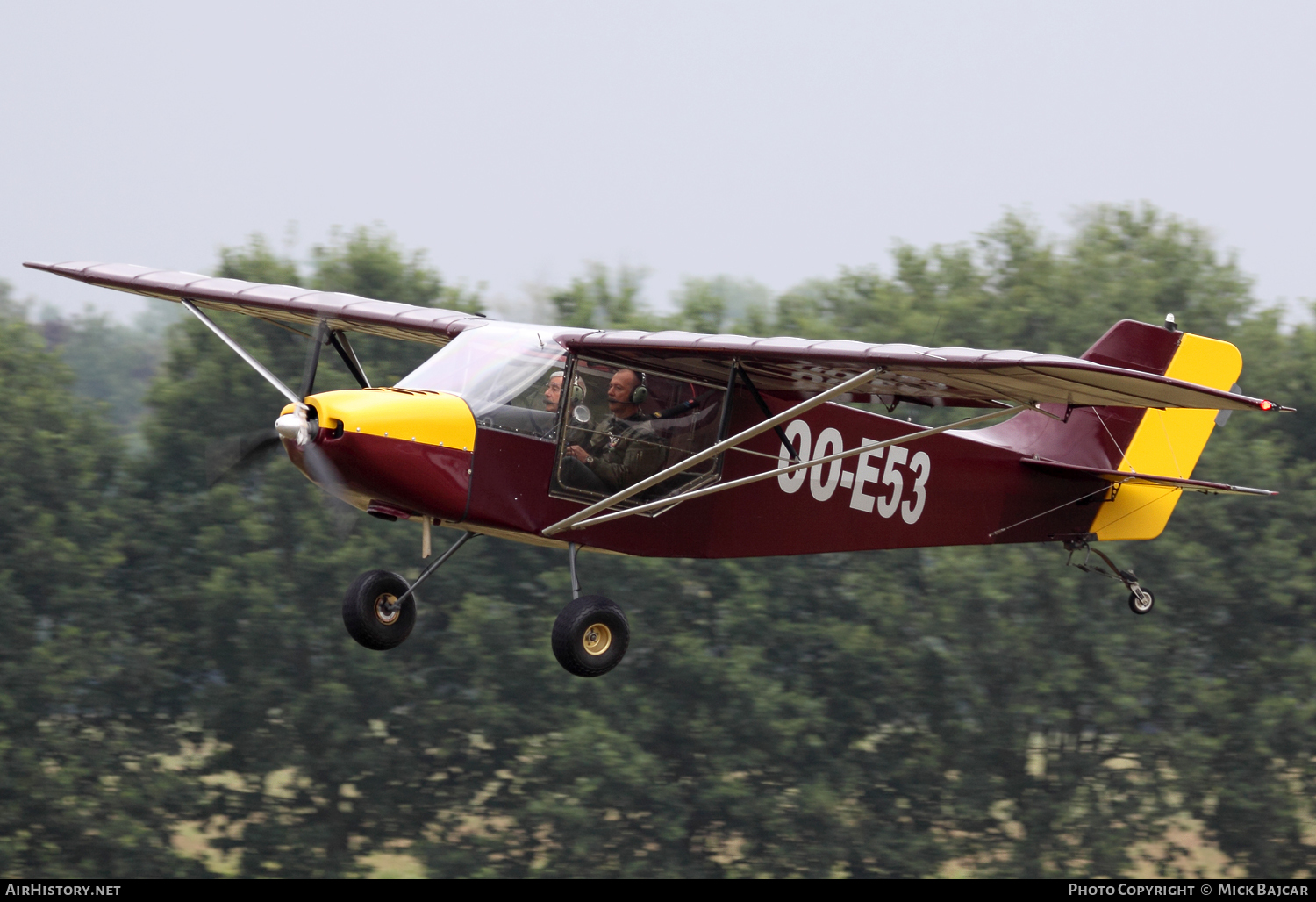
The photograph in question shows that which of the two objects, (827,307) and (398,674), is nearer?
(398,674)

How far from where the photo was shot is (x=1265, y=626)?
3678 cm

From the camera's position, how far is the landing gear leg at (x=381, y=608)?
1041 cm

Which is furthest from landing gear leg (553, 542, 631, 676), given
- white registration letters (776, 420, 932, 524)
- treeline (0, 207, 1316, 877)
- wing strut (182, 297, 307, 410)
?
treeline (0, 207, 1316, 877)

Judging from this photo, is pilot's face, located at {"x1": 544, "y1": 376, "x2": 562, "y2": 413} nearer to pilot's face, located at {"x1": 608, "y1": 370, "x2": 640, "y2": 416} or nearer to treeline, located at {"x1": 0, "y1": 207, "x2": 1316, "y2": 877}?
pilot's face, located at {"x1": 608, "y1": 370, "x2": 640, "y2": 416}

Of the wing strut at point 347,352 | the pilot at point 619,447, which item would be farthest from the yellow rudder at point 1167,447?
the wing strut at point 347,352

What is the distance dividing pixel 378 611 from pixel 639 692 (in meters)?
24.9

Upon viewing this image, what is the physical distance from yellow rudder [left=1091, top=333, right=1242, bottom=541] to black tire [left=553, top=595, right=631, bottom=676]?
18.7 feet

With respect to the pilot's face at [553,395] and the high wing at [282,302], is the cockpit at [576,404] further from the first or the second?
the high wing at [282,302]

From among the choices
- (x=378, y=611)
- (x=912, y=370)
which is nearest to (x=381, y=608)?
(x=378, y=611)

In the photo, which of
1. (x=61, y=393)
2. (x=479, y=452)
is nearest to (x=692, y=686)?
(x=61, y=393)

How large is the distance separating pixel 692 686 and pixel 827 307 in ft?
41.4

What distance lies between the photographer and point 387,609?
10617 millimetres

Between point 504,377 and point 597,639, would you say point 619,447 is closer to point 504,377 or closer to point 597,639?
point 504,377

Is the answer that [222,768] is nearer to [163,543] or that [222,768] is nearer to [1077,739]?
[163,543]
